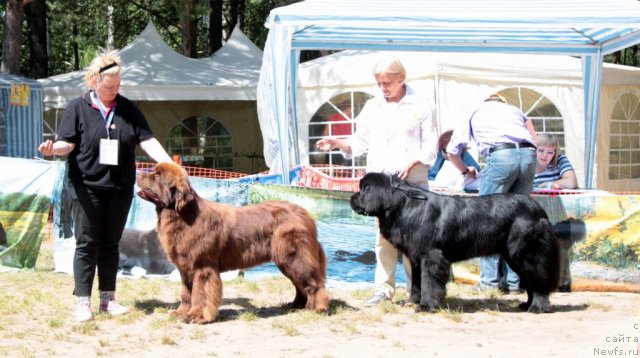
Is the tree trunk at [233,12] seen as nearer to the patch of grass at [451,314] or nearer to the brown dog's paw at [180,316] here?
the brown dog's paw at [180,316]

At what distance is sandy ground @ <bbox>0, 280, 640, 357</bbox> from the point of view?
4703 mm

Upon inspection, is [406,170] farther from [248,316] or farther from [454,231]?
[248,316]

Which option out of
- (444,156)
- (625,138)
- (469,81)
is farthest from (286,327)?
(625,138)

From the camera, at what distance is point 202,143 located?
749 inches

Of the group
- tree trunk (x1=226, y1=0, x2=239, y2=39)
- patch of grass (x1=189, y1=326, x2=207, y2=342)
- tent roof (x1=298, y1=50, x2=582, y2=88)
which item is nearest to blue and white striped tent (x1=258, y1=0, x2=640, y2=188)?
tent roof (x1=298, y1=50, x2=582, y2=88)

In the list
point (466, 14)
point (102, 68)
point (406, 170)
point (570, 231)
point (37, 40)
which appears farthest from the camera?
point (37, 40)

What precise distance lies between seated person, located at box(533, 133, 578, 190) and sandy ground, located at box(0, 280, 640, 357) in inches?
67.4

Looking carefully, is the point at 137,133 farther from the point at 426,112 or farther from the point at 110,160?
the point at 426,112

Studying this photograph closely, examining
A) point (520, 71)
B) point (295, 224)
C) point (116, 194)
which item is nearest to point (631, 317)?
point (295, 224)

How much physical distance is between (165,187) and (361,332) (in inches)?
65.5

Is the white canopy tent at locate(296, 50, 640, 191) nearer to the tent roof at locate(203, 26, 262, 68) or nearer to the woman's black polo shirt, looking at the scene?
the tent roof at locate(203, 26, 262, 68)

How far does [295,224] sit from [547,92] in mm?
8375

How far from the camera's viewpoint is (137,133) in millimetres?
5664

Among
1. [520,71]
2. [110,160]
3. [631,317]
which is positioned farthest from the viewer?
[520,71]
